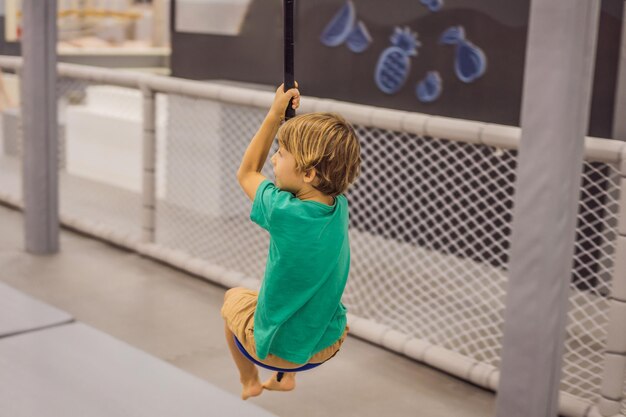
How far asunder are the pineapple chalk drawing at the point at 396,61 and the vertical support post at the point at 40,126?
1785mm

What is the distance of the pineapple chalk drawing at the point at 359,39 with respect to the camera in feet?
16.1

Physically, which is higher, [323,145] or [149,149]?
[323,145]

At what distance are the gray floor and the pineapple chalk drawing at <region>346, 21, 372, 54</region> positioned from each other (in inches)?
62.6

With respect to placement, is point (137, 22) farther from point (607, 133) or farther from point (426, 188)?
point (607, 133)

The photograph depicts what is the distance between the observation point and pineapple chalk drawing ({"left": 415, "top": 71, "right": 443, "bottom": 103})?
4.57 meters

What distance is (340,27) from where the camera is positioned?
5.05 m

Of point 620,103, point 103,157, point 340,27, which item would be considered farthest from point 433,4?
point 103,157

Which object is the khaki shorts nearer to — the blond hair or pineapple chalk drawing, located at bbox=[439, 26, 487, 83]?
the blond hair

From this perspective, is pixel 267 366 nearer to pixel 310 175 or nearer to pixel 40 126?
pixel 310 175

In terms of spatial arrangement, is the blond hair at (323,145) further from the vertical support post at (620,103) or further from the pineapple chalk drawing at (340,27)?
the pineapple chalk drawing at (340,27)

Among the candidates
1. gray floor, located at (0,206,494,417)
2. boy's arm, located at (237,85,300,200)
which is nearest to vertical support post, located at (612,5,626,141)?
gray floor, located at (0,206,494,417)

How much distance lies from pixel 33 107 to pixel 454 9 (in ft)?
7.57

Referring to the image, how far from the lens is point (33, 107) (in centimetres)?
473

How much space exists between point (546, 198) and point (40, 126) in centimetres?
310
